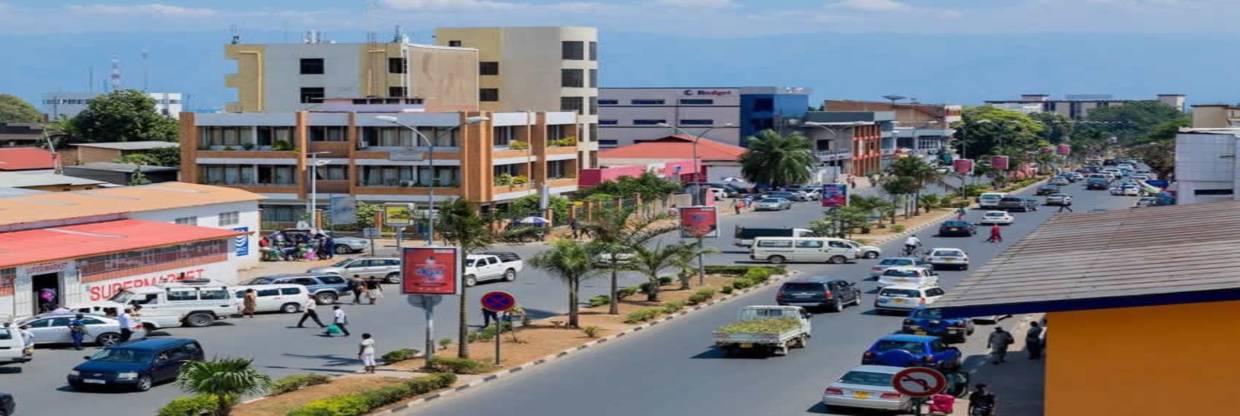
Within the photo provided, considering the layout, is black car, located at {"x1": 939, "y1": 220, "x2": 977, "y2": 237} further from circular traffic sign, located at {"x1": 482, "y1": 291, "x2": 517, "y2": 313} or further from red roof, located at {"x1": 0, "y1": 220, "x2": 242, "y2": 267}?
circular traffic sign, located at {"x1": 482, "y1": 291, "x2": 517, "y2": 313}

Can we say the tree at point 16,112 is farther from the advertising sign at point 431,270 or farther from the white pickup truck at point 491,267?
the advertising sign at point 431,270

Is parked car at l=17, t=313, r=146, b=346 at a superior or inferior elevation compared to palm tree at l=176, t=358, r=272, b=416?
inferior

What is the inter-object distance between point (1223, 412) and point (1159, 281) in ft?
4.45

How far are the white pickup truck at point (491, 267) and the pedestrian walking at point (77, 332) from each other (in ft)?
58.0

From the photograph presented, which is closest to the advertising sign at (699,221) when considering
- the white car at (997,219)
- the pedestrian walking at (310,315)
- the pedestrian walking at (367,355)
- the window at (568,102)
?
the pedestrian walking at (310,315)

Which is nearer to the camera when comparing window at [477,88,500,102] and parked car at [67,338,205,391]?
parked car at [67,338,205,391]

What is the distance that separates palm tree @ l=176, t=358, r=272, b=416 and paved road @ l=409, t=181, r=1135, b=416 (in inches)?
155

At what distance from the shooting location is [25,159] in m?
99.2

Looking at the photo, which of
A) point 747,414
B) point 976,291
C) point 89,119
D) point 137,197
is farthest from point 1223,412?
point 89,119

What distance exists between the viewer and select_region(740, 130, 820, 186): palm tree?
11650 centimetres

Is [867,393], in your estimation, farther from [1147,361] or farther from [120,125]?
[120,125]

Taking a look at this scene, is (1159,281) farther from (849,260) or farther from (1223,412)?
(849,260)

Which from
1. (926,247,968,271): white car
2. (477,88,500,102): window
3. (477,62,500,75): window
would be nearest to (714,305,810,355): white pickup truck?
(926,247,968,271): white car

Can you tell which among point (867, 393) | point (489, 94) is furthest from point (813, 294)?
point (489, 94)
